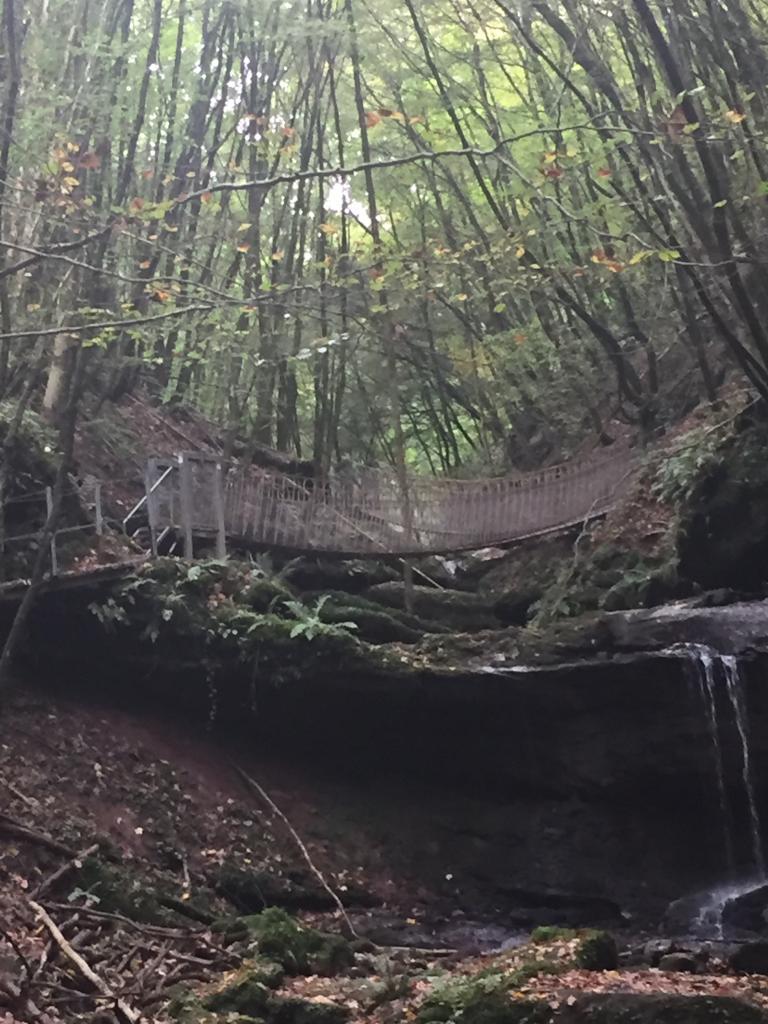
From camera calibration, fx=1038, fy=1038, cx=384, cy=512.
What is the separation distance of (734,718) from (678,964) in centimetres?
314

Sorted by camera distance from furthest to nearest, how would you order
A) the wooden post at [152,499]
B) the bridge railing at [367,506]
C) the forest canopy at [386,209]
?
1. the bridge railing at [367,506]
2. the wooden post at [152,499]
3. the forest canopy at [386,209]

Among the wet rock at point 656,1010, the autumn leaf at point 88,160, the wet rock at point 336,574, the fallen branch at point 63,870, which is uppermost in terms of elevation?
the autumn leaf at point 88,160

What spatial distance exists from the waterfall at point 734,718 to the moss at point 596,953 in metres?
3.55

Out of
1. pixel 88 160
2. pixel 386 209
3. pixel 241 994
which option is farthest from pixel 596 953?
pixel 386 209

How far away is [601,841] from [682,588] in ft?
9.30

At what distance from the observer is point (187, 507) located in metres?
10.6

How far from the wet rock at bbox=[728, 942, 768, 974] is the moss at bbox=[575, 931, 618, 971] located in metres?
0.89

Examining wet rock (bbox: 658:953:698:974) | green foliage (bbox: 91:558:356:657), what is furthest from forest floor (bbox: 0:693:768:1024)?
green foliage (bbox: 91:558:356:657)

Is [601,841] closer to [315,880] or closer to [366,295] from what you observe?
[315,880]

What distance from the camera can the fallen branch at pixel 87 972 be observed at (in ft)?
16.0

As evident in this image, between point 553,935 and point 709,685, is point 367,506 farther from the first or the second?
point 553,935

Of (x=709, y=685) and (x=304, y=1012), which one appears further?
(x=709, y=685)

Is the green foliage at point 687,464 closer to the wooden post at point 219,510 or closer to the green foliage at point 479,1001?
the wooden post at point 219,510

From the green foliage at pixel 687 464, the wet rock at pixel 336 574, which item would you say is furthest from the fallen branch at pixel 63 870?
the green foliage at pixel 687 464
